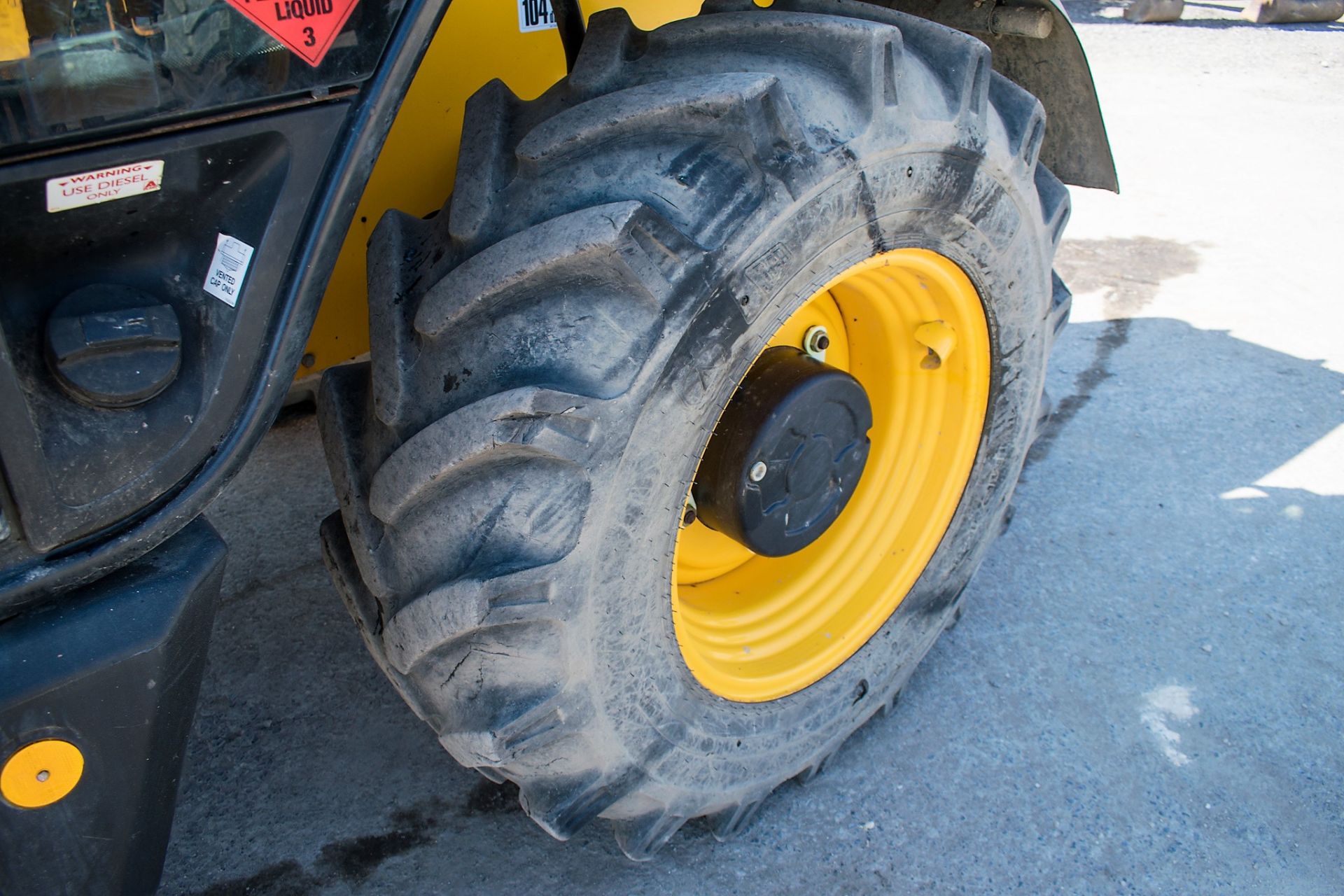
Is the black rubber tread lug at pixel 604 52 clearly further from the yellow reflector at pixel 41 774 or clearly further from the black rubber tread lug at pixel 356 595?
the yellow reflector at pixel 41 774

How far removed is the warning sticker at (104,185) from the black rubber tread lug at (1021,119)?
1207mm

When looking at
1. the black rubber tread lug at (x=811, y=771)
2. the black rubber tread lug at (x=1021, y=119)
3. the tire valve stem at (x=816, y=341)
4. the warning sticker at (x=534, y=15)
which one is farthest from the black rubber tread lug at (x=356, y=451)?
the black rubber tread lug at (x=1021, y=119)

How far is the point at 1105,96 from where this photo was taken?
6438 millimetres

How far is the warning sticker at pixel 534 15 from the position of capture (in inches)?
67.9

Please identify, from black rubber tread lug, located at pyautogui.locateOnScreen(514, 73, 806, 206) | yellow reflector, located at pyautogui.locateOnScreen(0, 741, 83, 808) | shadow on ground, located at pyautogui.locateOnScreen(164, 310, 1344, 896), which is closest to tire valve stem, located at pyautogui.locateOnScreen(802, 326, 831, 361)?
black rubber tread lug, located at pyautogui.locateOnScreen(514, 73, 806, 206)

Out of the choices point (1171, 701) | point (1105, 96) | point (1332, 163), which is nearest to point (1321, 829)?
point (1171, 701)

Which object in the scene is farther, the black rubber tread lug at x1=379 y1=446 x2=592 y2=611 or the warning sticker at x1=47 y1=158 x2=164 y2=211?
the black rubber tread lug at x1=379 y1=446 x2=592 y2=611

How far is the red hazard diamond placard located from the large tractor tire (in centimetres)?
29

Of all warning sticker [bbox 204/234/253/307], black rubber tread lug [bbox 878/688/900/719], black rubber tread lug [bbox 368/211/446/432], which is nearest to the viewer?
warning sticker [bbox 204/234/253/307]

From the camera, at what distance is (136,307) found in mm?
963

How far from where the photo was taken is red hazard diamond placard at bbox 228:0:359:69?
946 millimetres

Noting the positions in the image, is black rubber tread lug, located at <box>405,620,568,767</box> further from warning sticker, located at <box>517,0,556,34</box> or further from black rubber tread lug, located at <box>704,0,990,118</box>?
warning sticker, located at <box>517,0,556,34</box>

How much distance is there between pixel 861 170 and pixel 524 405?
548mm

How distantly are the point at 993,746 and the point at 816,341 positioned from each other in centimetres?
86
